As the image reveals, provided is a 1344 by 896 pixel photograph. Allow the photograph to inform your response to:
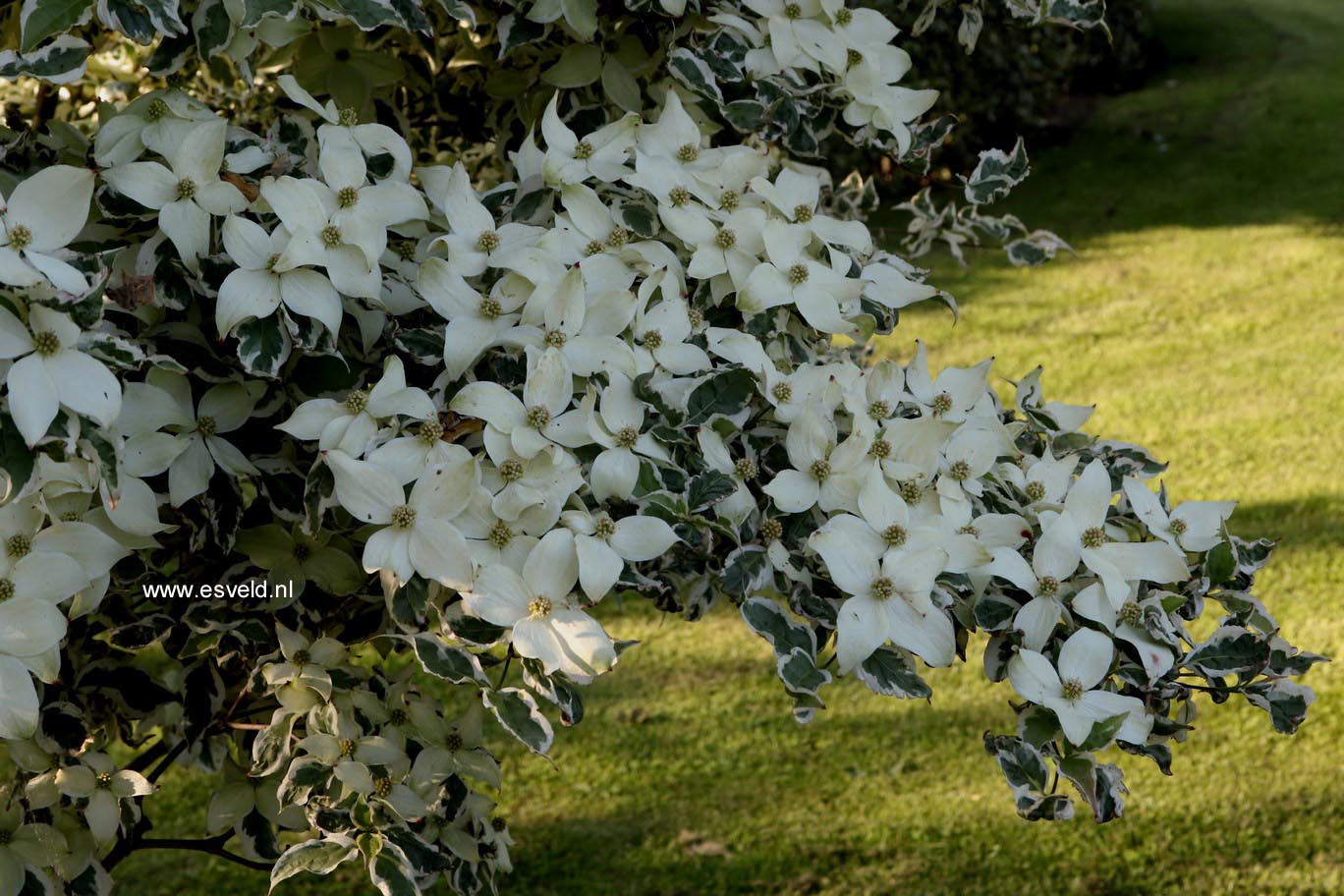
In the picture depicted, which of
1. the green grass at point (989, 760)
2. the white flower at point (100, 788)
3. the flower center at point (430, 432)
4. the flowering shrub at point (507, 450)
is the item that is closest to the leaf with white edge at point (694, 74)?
the flowering shrub at point (507, 450)

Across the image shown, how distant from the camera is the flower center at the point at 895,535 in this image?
1.05 m

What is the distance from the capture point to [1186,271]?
636 cm

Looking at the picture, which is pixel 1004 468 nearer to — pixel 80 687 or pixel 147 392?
pixel 147 392

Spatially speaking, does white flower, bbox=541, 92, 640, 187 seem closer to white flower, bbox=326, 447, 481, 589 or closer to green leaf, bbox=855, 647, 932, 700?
white flower, bbox=326, 447, 481, 589

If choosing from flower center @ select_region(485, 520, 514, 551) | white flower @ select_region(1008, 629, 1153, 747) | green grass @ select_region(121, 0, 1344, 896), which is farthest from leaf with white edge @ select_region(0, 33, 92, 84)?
green grass @ select_region(121, 0, 1344, 896)

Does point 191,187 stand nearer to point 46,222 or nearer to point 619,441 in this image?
point 46,222

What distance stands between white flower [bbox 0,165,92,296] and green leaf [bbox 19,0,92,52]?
11 centimetres

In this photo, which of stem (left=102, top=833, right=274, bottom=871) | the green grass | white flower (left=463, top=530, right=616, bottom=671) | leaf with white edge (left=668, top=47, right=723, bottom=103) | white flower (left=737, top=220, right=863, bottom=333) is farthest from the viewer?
the green grass

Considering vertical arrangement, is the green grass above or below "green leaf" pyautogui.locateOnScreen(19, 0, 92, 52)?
below

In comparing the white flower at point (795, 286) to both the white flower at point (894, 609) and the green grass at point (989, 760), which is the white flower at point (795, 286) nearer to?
the white flower at point (894, 609)

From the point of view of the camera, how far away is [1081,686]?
1027mm

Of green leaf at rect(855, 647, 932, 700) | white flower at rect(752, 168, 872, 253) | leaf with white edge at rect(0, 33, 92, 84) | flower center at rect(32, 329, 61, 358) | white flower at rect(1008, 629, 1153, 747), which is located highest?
leaf with white edge at rect(0, 33, 92, 84)

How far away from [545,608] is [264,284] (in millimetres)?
346

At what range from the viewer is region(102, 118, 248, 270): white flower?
107 cm
